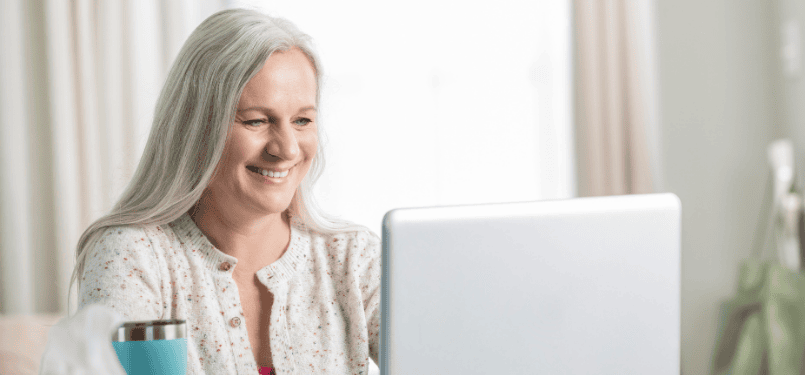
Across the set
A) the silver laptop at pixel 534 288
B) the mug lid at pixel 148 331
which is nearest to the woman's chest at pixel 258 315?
the mug lid at pixel 148 331

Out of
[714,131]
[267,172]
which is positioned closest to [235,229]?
[267,172]

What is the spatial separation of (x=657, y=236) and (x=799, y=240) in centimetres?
193

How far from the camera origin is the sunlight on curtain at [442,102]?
253 centimetres

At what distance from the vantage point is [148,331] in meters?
0.61

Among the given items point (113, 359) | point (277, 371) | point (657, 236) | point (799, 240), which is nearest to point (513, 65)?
point (799, 240)

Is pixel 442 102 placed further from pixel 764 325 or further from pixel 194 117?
pixel 194 117

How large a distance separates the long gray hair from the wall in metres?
1.96

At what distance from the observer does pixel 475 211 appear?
550 millimetres

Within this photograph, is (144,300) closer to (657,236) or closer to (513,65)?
(657,236)

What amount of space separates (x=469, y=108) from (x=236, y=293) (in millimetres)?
1714

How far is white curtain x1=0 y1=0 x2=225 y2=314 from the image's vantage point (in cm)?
234

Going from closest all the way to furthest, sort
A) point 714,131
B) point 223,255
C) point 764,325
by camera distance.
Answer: point 223,255 < point 764,325 < point 714,131

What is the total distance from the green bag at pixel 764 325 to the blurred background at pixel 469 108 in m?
0.18

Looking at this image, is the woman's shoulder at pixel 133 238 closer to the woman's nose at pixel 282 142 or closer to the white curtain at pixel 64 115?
the woman's nose at pixel 282 142
